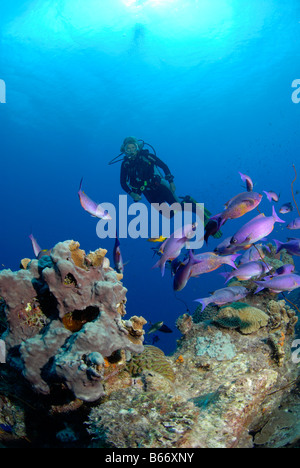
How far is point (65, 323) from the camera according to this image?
2.37m

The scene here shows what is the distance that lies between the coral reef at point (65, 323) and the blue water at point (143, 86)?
12.1ft

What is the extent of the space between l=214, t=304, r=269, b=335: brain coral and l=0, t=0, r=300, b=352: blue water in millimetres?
2893

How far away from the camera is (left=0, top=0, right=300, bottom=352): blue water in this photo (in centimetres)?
2234

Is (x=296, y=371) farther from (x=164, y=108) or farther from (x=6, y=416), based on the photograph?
(x=164, y=108)

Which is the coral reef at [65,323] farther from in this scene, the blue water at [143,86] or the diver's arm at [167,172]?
the diver's arm at [167,172]

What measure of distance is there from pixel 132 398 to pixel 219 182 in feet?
328

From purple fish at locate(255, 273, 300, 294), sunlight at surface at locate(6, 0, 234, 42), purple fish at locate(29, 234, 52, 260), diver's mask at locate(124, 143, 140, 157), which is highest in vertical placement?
sunlight at surface at locate(6, 0, 234, 42)

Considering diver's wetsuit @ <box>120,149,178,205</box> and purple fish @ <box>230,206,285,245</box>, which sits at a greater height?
diver's wetsuit @ <box>120,149,178,205</box>

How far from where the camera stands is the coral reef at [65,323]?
1.93 meters

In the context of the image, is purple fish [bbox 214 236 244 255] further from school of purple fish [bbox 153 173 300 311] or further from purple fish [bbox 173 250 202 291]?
purple fish [bbox 173 250 202 291]

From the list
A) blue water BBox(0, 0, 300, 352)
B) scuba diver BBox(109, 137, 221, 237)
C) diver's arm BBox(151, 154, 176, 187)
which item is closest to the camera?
diver's arm BBox(151, 154, 176, 187)

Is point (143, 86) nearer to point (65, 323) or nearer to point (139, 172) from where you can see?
point (139, 172)

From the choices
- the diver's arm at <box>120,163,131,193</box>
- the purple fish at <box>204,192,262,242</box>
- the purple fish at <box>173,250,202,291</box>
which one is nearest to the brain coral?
the purple fish at <box>173,250,202,291</box>

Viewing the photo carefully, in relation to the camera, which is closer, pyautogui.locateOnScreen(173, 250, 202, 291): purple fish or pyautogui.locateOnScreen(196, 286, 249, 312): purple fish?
pyautogui.locateOnScreen(173, 250, 202, 291): purple fish
